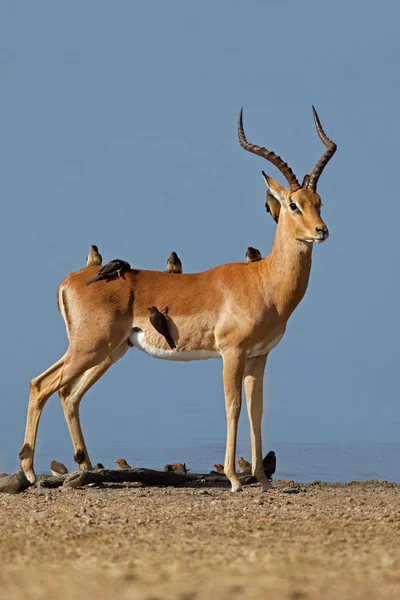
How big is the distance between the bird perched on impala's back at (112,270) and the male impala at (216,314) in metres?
0.09

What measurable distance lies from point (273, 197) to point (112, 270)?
8.22ft

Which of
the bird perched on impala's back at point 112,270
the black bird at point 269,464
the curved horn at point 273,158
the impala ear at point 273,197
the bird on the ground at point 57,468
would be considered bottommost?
the bird on the ground at point 57,468

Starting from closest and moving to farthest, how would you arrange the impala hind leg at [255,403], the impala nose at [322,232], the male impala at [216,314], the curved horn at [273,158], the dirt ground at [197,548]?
the dirt ground at [197,548] < the impala nose at [322,232] < the male impala at [216,314] < the curved horn at [273,158] < the impala hind leg at [255,403]

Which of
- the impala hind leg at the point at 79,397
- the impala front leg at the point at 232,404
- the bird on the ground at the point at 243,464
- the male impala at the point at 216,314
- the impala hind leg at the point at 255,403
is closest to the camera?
the impala front leg at the point at 232,404

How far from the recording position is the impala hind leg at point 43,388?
12992 millimetres

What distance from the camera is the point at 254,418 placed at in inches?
504

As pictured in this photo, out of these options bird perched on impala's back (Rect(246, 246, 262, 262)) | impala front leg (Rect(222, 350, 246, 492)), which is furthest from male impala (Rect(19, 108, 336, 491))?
bird perched on impala's back (Rect(246, 246, 262, 262))

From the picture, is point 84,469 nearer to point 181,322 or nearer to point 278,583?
point 181,322

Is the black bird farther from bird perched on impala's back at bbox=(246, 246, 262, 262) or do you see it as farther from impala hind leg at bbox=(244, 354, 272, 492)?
bird perched on impala's back at bbox=(246, 246, 262, 262)

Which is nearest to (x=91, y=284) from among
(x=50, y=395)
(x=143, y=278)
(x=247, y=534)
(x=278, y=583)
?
(x=143, y=278)

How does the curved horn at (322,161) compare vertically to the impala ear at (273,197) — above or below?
above

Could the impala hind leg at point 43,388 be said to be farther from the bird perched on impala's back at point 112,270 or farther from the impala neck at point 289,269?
the impala neck at point 289,269

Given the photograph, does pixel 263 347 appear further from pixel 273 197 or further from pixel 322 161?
pixel 322 161

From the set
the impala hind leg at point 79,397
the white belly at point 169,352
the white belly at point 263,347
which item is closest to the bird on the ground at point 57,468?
the impala hind leg at point 79,397
